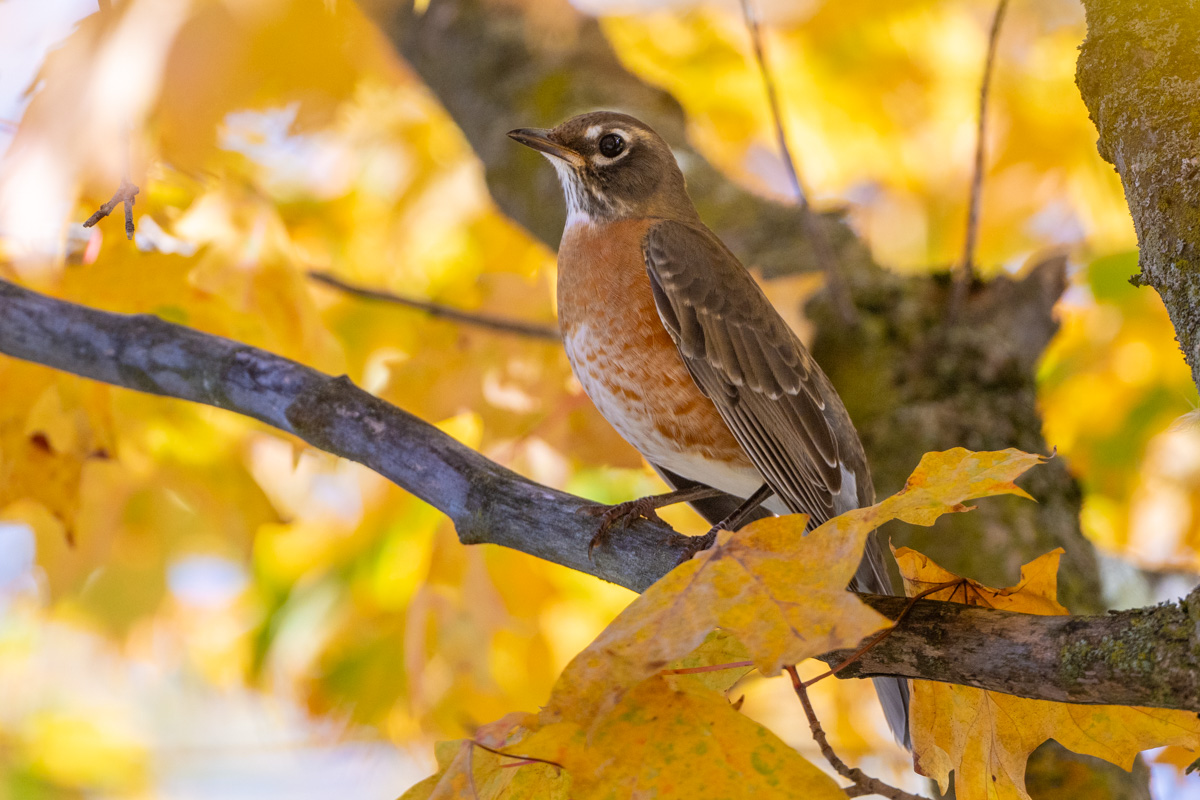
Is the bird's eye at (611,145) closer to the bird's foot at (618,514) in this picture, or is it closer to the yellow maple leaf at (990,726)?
the bird's foot at (618,514)

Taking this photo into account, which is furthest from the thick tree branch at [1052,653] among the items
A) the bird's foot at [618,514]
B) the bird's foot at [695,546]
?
the bird's foot at [618,514]

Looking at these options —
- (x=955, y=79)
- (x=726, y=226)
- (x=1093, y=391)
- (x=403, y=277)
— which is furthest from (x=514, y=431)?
(x=955, y=79)

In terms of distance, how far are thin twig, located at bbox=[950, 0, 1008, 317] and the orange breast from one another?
0.99 m

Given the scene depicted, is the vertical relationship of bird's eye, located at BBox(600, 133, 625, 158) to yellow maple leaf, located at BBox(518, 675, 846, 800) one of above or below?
above

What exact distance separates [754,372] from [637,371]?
36 cm

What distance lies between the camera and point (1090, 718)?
1.48 meters

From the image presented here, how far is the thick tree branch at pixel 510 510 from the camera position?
4.03 feet

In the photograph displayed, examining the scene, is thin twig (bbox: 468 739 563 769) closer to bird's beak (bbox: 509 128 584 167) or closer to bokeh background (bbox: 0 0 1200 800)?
bokeh background (bbox: 0 0 1200 800)

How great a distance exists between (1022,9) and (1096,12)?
3.23 meters

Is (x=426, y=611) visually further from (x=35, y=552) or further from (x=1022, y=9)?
(x=1022, y=9)

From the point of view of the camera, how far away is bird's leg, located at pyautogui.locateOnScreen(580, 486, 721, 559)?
1.95 m

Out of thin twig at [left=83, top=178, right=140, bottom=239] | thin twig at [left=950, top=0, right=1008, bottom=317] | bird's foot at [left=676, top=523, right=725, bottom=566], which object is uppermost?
thin twig at [left=950, top=0, right=1008, bottom=317]

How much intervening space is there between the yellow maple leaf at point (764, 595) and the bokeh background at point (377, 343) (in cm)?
73

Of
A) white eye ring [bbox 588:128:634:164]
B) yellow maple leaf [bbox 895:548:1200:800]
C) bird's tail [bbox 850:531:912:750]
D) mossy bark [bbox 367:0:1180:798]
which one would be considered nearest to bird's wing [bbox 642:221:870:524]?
bird's tail [bbox 850:531:912:750]
